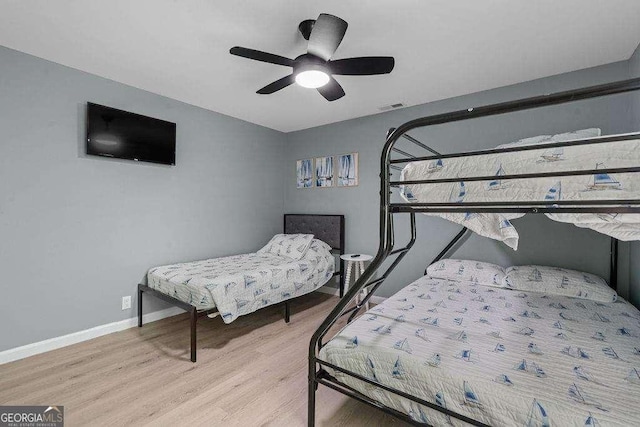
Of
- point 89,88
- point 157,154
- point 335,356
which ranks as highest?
point 89,88

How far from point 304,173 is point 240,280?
214 cm

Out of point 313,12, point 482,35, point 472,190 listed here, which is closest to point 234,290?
point 472,190

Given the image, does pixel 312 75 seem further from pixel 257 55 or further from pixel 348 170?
pixel 348 170

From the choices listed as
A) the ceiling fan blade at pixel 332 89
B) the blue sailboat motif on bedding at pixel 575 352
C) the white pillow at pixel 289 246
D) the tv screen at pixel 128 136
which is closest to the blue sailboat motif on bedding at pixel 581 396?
the blue sailboat motif on bedding at pixel 575 352

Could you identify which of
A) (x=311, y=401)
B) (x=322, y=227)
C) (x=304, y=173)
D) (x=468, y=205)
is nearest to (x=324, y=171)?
(x=304, y=173)

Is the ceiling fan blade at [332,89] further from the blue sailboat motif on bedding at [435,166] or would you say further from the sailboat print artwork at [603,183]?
the sailboat print artwork at [603,183]

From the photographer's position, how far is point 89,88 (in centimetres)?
252

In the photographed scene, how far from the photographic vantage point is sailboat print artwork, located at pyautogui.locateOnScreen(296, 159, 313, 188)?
414cm

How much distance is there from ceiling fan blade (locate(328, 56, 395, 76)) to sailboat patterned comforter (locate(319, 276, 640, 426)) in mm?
1578

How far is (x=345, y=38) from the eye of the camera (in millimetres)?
1991

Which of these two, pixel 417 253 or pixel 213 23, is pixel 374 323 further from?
pixel 213 23

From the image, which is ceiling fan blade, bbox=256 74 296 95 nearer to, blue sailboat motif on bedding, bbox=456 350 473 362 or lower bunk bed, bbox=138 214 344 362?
lower bunk bed, bbox=138 214 344 362

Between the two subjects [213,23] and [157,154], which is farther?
[157,154]

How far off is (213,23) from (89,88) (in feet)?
4.97
